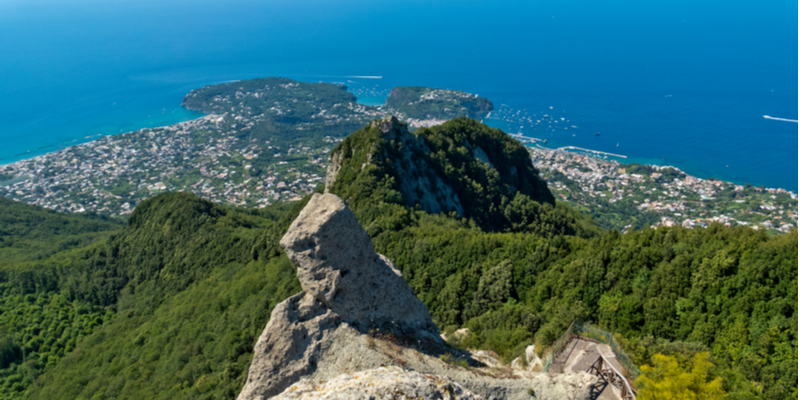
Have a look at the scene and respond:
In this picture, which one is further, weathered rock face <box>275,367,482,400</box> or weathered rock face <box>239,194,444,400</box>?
weathered rock face <box>239,194,444,400</box>

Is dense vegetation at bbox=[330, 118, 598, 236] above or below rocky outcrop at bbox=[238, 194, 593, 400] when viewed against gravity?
above

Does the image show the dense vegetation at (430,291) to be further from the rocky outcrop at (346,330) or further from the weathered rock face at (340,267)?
the weathered rock face at (340,267)

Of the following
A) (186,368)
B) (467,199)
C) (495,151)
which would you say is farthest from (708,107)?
(186,368)

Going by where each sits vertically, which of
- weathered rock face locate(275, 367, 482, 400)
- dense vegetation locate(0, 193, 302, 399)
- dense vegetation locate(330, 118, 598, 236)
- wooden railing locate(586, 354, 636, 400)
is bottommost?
dense vegetation locate(0, 193, 302, 399)

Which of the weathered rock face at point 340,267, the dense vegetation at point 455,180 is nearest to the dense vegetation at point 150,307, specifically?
the dense vegetation at point 455,180

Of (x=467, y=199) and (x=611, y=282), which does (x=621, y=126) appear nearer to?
(x=467, y=199)

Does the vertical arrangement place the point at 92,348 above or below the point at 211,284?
below

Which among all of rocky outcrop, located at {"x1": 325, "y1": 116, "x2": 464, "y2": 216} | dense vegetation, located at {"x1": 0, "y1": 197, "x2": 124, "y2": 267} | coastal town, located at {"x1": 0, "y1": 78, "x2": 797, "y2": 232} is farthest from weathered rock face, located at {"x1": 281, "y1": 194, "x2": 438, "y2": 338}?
coastal town, located at {"x1": 0, "y1": 78, "x2": 797, "y2": 232}

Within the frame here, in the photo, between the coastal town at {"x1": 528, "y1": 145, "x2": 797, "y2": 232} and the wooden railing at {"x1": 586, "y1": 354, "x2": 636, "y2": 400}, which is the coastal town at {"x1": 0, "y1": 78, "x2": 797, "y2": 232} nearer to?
the coastal town at {"x1": 528, "y1": 145, "x2": 797, "y2": 232}
